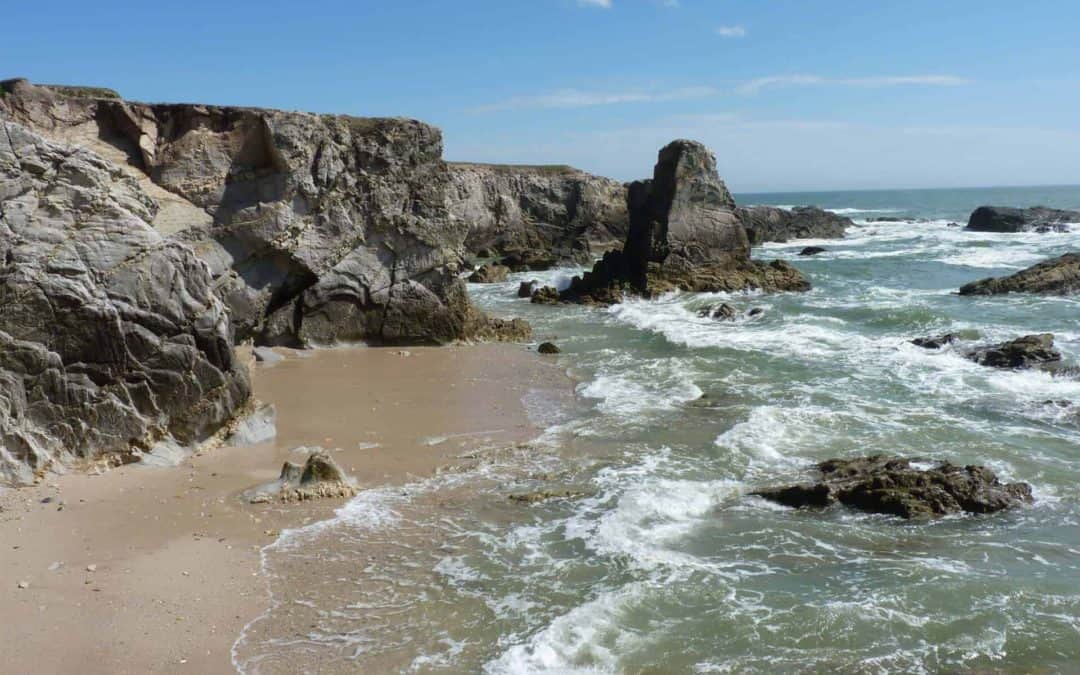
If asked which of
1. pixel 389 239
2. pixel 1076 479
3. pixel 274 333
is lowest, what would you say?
A: pixel 1076 479

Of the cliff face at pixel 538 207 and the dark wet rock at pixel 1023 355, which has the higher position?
the cliff face at pixel 538 207

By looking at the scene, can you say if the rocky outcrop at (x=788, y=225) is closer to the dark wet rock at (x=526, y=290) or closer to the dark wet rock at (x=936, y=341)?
the dark wet rock at (x=526, y=290)

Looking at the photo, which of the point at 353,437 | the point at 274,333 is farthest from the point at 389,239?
the point at 353,437

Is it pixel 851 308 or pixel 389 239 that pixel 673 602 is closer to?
pixel 389 239

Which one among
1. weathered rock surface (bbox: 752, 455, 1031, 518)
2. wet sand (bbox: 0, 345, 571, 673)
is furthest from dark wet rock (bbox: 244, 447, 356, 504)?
weathered rock surface (bbox: 752, 455, 1031, 518)

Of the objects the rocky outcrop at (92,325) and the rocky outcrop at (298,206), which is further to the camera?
the rocky outcrop at (298,206)

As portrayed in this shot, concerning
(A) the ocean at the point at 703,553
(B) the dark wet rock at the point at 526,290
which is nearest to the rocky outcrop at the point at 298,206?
(A) the ocean at the point at 703,553

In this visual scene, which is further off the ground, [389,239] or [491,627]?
[389,239]

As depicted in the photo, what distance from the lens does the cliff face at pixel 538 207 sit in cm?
4878

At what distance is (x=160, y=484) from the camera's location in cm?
920

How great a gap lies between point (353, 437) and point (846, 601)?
6.51 meters

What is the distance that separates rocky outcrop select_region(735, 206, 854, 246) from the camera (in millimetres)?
55344

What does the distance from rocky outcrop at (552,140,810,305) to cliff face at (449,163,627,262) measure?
15.4 meters

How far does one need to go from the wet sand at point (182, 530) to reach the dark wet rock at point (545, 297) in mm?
13931
